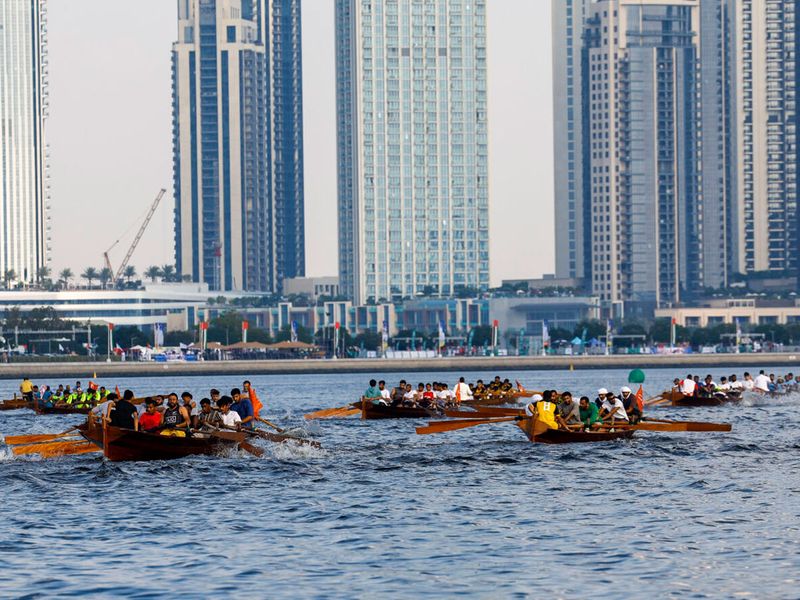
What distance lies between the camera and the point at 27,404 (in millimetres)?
87125

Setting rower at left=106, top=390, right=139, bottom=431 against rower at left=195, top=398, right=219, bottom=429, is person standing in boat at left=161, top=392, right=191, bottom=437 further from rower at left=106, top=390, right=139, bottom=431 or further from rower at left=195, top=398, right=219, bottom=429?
rower at left=106, top=390, right=139, bottom=431

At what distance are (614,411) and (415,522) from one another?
1838 cm

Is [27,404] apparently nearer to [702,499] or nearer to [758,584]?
[702,499]

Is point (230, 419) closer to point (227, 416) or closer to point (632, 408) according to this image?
point (227, 416)

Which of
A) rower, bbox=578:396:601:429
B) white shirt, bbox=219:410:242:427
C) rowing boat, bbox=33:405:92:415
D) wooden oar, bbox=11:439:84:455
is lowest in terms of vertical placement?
rowing boat, bbox=33:405:92:415

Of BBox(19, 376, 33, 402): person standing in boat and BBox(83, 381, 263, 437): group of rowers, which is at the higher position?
BBox(83, 381, 263, 437): group of rowers

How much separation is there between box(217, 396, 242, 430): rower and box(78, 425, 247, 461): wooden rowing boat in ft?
1.64

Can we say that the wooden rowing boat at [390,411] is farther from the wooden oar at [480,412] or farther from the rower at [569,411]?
the rower at [569,411]

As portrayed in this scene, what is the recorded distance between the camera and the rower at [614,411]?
53.9 metres

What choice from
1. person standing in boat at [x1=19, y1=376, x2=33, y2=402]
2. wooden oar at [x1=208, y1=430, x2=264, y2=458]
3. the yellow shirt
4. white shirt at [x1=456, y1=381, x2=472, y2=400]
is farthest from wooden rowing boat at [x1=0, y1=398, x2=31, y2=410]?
the yellow shirt

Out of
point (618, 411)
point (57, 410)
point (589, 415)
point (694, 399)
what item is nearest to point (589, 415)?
point (589, 415)

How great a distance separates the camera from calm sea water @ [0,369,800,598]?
2978 cm

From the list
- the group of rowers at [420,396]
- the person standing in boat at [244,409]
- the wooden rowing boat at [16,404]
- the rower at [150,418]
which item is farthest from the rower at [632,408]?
the wooden rowing boat at [16,404]

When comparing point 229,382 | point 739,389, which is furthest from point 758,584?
point 229,382
